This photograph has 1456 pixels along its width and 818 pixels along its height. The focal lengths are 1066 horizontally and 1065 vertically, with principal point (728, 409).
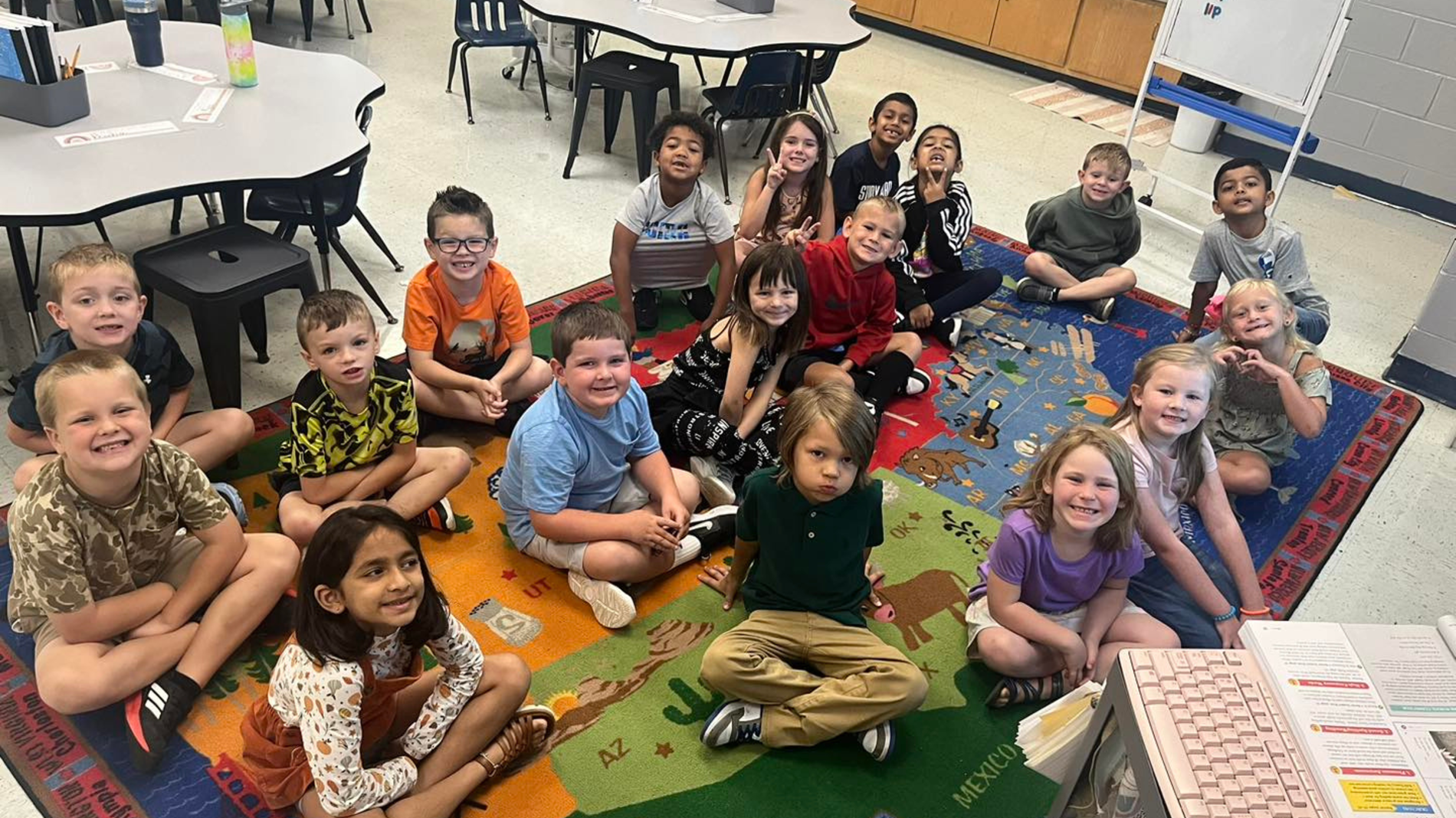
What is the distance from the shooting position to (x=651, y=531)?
2.62m

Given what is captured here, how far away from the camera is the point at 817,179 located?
390 centimetres

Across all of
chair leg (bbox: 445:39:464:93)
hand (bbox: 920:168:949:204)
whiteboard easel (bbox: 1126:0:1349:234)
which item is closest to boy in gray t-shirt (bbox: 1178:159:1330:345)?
whiteboard easel (bbox: 1126:0:1349:234)

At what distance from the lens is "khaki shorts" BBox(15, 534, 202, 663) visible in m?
2.21

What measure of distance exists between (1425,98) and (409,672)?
579cm

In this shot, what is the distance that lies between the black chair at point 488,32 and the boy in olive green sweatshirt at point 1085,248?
105 inches

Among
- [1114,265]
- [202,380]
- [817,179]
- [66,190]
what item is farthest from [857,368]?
[66,190]

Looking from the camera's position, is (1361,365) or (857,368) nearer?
(857,368)

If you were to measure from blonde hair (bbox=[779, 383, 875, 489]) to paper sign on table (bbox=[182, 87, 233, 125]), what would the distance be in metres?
2.20

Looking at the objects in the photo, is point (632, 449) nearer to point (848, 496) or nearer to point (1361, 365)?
point (848, 496)

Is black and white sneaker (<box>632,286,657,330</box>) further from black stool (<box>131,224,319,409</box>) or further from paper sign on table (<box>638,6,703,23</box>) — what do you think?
paper sign on table (<box>638,6,703,23</box>)

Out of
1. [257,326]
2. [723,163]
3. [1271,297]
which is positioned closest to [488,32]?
[723,163]

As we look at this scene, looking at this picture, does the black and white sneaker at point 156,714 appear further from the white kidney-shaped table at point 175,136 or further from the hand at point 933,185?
the hand at point 933,185

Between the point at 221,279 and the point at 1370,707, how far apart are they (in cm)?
282

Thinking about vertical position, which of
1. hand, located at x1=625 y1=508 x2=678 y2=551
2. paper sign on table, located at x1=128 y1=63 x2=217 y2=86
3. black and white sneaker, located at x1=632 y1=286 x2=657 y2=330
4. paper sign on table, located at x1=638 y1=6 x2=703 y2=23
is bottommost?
black and white sneaker, located at x1=632 y1=286 x2=657 y2=330
